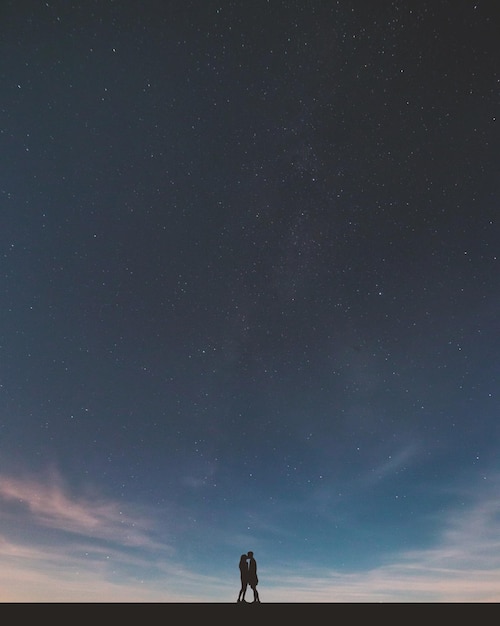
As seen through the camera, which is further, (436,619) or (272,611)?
(272,611)

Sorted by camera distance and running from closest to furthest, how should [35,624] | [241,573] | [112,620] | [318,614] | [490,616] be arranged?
[35,624]
[112,620]
[490,616]
[318,614]
[241,573]

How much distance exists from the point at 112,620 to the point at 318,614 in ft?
13.5

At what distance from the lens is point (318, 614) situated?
29.7ft

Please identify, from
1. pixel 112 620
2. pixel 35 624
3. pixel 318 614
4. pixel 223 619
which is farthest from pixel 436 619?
pixel 35 624

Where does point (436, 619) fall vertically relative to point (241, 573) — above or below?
below

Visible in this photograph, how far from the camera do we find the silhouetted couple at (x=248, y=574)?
10922 mm

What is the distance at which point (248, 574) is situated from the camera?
36.3 feet

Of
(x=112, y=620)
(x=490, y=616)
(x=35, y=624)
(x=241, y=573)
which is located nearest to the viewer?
(x=35, y=624)

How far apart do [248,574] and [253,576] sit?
0.50 ft

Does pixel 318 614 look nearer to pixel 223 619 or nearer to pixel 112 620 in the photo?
pixel 223 619

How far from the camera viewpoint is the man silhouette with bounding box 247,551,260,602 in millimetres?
10875

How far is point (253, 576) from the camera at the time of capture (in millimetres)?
10969

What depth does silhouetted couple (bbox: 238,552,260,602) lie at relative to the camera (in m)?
10.9

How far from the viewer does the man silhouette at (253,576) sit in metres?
10.9
